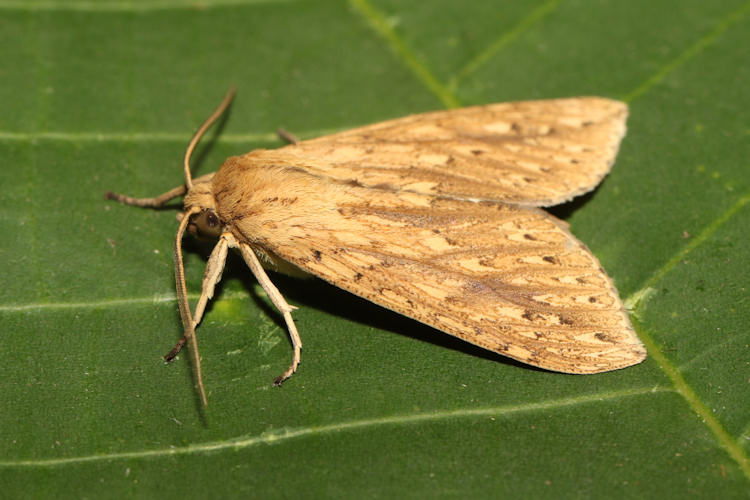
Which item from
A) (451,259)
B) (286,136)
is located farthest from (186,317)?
(286,136)

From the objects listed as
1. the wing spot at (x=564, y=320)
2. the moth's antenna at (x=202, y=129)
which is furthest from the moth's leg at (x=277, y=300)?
the wing spot at (x=564, y=320)

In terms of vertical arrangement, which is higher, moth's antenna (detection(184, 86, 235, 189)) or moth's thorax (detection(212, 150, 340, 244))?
moth's thorax (detection(212, 150, 340, 244))

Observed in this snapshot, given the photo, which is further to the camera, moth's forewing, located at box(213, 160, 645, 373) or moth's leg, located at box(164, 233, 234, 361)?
moth's leg, located at box(164, 233, 234, 361)

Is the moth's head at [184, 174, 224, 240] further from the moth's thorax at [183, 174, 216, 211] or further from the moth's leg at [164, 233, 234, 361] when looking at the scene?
the moth's leg at [164, 233, 234, 361]

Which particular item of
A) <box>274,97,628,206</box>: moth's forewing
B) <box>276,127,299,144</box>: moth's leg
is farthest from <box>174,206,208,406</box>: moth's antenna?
<box>276,127,299,144</box>: moth's leg

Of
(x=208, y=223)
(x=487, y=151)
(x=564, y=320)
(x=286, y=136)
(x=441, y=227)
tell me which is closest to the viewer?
(x=564, y=320)

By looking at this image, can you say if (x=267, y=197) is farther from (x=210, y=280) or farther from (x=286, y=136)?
(x=286, y=136)
